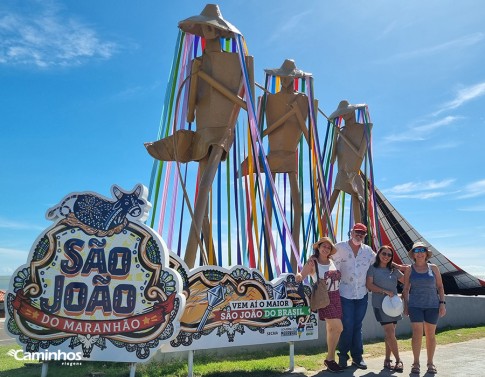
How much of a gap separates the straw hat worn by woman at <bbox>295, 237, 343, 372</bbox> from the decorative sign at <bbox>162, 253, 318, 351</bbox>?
40cm

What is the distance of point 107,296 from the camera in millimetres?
4094

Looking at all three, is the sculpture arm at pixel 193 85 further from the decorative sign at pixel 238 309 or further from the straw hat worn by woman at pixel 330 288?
the straw hat worn by woman at pixel 330 288

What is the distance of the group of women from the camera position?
4617 mm

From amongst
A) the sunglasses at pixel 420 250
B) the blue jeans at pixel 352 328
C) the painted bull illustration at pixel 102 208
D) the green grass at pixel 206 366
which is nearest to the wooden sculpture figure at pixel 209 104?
the green grass at pixel 206 366

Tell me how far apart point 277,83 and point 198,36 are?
2721mm

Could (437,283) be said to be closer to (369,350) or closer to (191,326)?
(369,350)

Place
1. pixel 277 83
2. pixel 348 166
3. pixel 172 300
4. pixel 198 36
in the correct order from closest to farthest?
pixel 172 300 < pixel 198 36 < pixel 277 83 < pixel 348 166

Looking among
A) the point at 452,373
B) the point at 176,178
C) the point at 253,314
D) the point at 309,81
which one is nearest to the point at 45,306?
the point at 253,314

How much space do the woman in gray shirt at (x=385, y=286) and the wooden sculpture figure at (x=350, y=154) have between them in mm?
6495

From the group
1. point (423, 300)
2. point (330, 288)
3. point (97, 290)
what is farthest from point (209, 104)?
point (423, 300)

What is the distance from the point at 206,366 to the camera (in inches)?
197

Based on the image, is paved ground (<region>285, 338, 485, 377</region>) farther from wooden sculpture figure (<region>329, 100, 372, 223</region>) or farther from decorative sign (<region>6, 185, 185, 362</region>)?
wooden sculpture figure (<region>329, 100, 372, 223</region>)

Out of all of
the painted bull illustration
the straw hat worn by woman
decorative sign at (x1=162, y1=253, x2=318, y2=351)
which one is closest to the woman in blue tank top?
the straw hat worn by woman

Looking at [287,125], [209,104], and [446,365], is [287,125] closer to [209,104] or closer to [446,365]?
[209,104]
